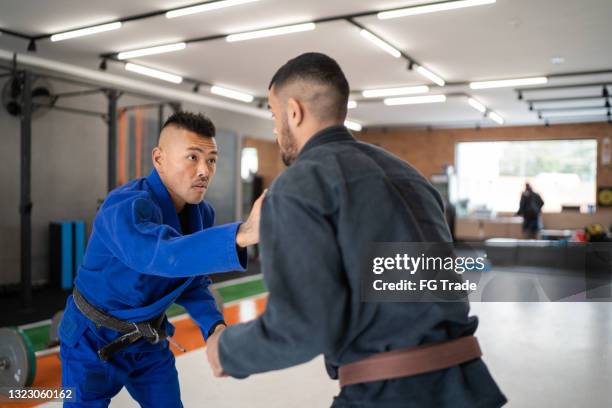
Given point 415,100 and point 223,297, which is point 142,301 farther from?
point 415,100

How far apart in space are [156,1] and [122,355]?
5.24 m

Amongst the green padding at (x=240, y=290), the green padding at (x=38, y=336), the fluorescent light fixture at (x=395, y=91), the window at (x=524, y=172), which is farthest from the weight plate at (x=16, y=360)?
the window at (x=524, y=172)

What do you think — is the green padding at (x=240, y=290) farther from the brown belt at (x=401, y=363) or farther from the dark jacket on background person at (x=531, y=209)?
the dark jacket on background person at (x=531, y=209)

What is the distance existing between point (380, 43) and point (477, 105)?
6.05m

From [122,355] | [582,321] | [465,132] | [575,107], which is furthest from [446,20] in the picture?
[465,132]

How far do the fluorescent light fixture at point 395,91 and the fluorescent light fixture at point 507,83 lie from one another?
3.42ft

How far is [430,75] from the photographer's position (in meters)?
9.88

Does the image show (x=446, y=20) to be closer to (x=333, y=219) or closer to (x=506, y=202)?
(x=333, y=219)

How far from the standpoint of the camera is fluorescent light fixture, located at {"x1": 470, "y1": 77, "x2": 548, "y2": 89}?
10.0 m

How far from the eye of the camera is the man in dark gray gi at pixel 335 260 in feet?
3.47

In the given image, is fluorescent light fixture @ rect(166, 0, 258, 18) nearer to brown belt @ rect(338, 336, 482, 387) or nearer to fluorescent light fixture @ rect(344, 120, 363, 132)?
brown belt @ rect(338, 336, 482, 387)

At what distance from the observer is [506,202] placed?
17.2 meters

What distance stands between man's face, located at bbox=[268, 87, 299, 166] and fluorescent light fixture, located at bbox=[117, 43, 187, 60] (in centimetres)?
711

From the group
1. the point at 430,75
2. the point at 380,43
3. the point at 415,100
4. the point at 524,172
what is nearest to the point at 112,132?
the point at 380,43
